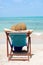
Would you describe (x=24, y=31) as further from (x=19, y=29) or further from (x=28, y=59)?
(x=28, y=59)

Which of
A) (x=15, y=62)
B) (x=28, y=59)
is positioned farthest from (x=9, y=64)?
(x=28, y=59)

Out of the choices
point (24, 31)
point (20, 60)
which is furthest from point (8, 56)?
point (24, 31)

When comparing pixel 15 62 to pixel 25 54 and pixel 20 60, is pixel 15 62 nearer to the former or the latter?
pixel 20 60

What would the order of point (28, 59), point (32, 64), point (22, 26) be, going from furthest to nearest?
1. point (22, 26)
2. point (28, 59)
3. point (32, 64)

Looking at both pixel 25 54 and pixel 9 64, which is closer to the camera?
pixel 9 64

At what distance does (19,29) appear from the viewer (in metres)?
7.41

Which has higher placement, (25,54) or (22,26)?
(22,26)

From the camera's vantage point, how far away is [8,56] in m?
7.38

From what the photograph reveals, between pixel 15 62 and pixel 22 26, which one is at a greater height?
pixel 22 26

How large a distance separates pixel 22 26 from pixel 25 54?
0.96 meters

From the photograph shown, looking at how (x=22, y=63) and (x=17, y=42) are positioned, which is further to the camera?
(x=17, y=42)

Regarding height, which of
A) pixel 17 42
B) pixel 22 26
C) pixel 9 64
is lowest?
pixel 9 64

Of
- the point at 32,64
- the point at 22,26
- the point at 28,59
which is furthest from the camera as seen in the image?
the point at 22,26

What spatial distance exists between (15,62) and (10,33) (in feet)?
3.26
